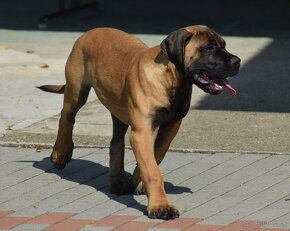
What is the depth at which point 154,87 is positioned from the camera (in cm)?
566

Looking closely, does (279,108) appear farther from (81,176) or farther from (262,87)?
(81,176)

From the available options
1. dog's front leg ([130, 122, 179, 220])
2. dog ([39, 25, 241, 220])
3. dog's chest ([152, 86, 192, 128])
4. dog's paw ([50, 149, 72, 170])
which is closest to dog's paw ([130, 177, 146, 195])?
dog ([39, 25, 241, 220])

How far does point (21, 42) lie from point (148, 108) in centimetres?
899

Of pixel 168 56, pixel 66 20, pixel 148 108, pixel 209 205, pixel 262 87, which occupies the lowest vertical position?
pixel 66 20

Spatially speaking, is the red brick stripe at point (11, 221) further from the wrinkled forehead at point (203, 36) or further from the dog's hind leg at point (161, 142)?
the wrinkled forehead at point (203, 36)

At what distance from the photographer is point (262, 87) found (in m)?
10.5

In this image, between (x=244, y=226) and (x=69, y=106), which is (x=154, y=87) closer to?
(x=244, y=226)

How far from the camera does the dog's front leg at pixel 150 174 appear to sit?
214 inches

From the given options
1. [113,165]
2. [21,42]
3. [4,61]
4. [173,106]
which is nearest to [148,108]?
[173,106]

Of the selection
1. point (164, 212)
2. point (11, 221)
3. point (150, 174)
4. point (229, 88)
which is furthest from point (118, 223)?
point (229, 88)

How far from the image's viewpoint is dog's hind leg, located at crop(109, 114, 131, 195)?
616 cm

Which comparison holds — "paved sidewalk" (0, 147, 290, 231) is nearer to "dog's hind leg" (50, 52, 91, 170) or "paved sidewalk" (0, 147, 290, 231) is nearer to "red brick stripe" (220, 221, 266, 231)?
"red brick stripe" (220, 221, 266, 231)

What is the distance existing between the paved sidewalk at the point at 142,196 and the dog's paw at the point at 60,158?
7 centimetres

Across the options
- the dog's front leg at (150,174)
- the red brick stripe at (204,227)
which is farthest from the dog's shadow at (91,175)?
the red brick stripe at (204,227)
